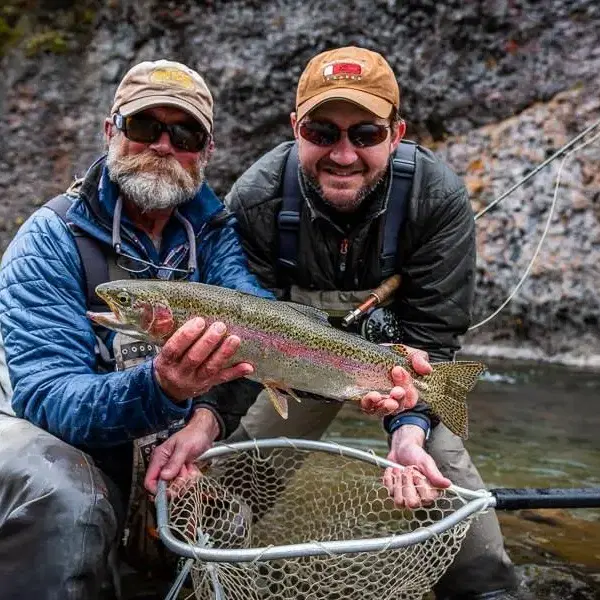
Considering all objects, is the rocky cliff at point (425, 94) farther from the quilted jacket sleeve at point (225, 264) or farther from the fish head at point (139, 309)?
the fish head at point (139, 309)

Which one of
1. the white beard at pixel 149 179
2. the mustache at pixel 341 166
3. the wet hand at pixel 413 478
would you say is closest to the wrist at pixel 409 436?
the wet hand at pixel 413 478

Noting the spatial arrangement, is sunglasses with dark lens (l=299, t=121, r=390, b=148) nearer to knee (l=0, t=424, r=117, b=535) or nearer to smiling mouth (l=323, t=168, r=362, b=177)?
smiling mouth (l=323, t=168, r=362, b=177)

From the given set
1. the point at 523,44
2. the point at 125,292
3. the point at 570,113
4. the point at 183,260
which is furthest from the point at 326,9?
the point at 125,292

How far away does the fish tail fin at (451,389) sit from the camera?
3.47m

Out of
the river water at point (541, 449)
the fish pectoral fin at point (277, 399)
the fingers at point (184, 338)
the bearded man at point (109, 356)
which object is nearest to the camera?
the fingers at point (184, 338)

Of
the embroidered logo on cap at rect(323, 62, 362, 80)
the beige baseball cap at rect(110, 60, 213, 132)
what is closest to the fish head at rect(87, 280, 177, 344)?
the beige baseball cap at rect(110, 60, 213, 132)

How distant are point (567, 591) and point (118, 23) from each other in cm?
1023

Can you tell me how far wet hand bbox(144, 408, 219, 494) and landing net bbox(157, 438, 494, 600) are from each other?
0.05m

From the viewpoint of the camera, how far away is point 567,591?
399 centimetres

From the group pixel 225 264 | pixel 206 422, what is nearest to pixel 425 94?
pixel 225 264

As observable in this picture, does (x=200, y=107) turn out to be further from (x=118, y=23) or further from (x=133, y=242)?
(x=118, y=23)

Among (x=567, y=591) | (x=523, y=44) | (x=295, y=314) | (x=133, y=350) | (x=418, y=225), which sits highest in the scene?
(x=523, y=44)

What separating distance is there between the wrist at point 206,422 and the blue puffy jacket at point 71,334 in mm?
462

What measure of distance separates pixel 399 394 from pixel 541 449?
3.43m
